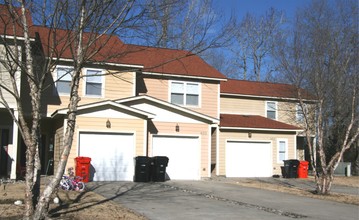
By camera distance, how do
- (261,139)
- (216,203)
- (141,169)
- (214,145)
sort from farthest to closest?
1. (261,139)
2. (214,145)
3. (141,169)
4. (216,203)

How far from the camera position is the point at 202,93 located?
80.9ft

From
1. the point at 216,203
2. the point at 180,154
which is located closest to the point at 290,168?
the point at 180,154

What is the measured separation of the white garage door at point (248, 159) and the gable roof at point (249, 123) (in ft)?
3.46

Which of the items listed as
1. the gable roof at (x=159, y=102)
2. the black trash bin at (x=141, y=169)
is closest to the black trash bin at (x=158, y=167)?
the black trash bin at (x=141, y=169)

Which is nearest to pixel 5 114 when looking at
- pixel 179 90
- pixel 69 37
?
pixel 179 90

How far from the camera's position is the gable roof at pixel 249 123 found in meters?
25.4

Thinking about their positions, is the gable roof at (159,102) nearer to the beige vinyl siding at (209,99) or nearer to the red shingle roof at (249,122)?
the beige vinyl siding at (209,99)

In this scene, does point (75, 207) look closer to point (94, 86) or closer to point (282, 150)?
point (94, 86)

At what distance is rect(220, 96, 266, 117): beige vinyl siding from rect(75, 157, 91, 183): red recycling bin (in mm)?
12016

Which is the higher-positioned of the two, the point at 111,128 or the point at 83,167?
the point at 111,128

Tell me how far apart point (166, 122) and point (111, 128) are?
329 cm

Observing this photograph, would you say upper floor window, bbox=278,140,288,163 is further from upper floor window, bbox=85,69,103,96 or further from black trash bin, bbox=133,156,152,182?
upper floor window, bbox=85,69,103,96

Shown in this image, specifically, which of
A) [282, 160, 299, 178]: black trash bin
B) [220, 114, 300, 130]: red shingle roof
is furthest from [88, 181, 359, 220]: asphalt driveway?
[282, 160, 299, 178]: black trash bin

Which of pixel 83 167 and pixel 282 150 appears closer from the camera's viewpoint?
pixel 83 167
